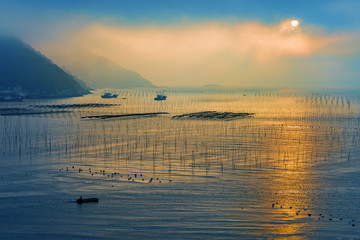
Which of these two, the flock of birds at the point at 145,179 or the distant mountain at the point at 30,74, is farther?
the distant mountain at the point at 30,74

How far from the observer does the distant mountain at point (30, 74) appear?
485 ft

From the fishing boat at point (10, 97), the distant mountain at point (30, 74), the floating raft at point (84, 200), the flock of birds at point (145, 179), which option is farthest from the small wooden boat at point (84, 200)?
the distant mountain at point (30, 74)

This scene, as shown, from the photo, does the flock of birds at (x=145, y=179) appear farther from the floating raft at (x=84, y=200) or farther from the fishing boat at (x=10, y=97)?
the fishing boat at (x=10, y=97)

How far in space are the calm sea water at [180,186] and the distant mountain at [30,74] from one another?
358 feet

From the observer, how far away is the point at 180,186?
24.7 metres

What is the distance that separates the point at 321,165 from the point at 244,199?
1121 cm

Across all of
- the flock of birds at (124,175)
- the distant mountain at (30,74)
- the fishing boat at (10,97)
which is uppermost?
Answer: the distant mountain at (30,74)

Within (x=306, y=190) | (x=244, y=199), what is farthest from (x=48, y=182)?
(x=306, y=190)

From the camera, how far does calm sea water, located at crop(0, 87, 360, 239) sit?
18688 mm

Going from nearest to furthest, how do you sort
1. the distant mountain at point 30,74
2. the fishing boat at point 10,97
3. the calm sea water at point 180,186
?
1. the calm sea water at point 180,186
2. the fishing boat at point 10,97
3. the distant mountain at point 30,74

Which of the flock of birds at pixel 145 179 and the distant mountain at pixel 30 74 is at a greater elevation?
the distant mountain at pixel 30 74

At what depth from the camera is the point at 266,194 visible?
23.4 metres

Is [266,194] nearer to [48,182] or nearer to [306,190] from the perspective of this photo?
[306,190]

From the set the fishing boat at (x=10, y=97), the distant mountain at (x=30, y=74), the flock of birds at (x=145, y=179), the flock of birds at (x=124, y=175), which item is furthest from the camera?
the distant mountain at (x=30, y=74)
